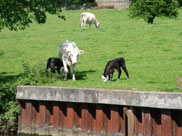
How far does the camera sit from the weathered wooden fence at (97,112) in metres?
15.6

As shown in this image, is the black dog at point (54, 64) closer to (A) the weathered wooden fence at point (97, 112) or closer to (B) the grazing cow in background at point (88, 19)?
(A) the weathered wooden fence at point (97, 112)

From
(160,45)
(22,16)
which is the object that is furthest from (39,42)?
(22,16)

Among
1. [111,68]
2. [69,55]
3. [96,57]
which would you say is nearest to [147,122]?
[111,68]

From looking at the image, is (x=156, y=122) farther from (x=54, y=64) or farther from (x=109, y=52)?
(x=109, y=52)

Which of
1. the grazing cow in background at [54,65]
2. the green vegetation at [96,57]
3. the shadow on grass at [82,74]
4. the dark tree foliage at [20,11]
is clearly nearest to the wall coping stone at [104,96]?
the green vegetation at [96,57]

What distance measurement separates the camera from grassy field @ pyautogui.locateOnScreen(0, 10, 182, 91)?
23253mm

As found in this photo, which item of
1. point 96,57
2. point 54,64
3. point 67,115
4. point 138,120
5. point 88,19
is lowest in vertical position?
point 67,115

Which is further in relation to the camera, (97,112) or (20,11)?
(20,11)

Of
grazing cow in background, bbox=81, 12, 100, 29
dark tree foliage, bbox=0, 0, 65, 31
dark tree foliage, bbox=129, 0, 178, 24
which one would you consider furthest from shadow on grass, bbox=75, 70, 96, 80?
dark tree foliage, bbox=129, 0, 178, 24

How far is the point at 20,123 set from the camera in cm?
1938

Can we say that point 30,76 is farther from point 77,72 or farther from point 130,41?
point 130,41

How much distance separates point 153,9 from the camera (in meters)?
50.3

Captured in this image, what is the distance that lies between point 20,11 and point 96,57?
10342 mm

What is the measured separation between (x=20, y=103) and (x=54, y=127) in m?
2.10
